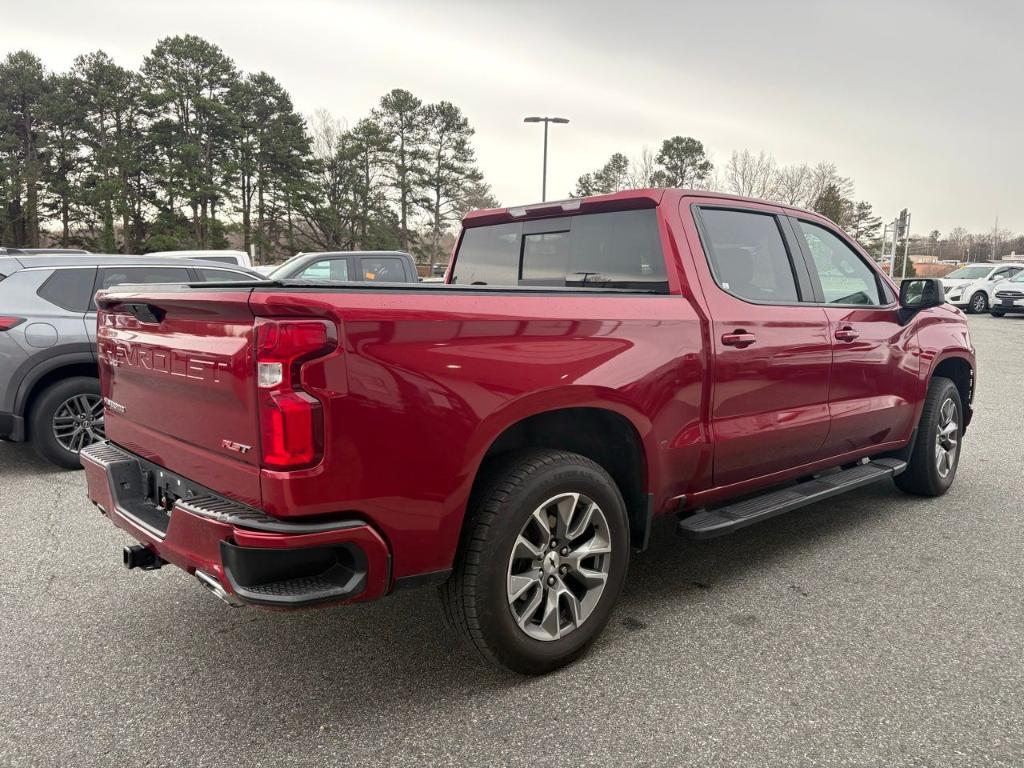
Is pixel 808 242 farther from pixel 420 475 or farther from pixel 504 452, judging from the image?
pixel 420 475

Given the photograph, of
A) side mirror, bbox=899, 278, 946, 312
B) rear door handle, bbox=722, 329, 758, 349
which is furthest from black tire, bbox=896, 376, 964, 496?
rear door handle, bbox=722, 329, 758, 349

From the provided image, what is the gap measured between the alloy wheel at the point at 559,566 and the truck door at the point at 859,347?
183cm

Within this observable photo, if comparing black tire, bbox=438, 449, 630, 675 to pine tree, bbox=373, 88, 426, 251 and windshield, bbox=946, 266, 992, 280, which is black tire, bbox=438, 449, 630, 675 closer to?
windshield, bbox=946, 266, 992, 280

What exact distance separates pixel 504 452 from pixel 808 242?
2410mm

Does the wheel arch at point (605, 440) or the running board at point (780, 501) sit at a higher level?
the wheel arch at point (605, 440)

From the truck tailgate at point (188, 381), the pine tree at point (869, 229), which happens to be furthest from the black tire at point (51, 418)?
the pine tree at point (869, 229)

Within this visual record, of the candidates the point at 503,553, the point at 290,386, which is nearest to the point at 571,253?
the point at 503,553

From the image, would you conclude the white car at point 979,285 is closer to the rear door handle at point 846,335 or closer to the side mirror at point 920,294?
the side mirror at point 920,294

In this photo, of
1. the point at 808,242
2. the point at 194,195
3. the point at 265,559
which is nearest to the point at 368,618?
the point at 265,559

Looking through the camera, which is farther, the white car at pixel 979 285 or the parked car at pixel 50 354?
the white car at pixel 979 285

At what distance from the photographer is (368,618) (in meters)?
3.34

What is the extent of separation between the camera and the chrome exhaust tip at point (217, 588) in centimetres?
230

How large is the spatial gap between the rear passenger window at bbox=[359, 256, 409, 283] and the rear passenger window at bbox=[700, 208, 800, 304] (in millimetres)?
8661

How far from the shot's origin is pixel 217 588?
7.67ft
